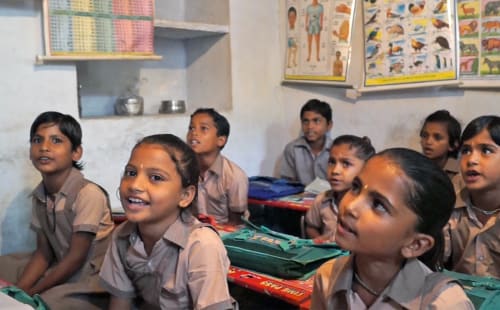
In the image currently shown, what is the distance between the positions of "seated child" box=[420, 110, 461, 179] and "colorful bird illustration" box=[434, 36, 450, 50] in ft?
1.45

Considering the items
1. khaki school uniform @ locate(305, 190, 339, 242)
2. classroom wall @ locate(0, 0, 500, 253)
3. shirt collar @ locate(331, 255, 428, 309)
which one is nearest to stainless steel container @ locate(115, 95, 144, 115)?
classroom wall @ locate(0, 0, 500, 253)

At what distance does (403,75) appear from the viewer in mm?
3379

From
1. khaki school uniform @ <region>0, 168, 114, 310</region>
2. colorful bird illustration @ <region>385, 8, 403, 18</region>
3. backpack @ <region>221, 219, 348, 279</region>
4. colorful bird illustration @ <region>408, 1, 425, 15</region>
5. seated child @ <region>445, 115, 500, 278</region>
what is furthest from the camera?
colorful bird illustration @ <region>385, 8, 403, 18</region>

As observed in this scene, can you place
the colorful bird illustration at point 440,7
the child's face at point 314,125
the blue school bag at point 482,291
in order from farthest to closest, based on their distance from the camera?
the child's face at point 314,125
the colorful bird illustration at point 440,7
the blue school bag at point 482,291

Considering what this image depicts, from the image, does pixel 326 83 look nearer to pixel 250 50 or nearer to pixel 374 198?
pixel 250 50

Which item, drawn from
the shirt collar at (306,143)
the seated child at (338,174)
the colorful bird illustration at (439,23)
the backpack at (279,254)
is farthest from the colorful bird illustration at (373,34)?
the backpack at (279,254)

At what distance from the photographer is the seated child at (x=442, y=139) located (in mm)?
2969

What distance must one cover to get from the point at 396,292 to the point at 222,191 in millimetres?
1817

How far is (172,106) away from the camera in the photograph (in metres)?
3.78

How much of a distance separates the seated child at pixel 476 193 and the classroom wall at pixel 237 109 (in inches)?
43.0

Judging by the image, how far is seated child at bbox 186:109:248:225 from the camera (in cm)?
296

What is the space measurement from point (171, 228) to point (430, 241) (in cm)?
78

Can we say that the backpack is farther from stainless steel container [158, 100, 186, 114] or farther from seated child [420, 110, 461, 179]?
stainless steel container [158, 100, 186, 114]

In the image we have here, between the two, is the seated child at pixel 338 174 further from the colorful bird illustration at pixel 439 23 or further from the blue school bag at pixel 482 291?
the colorful bird illustration at pixel 439 23
